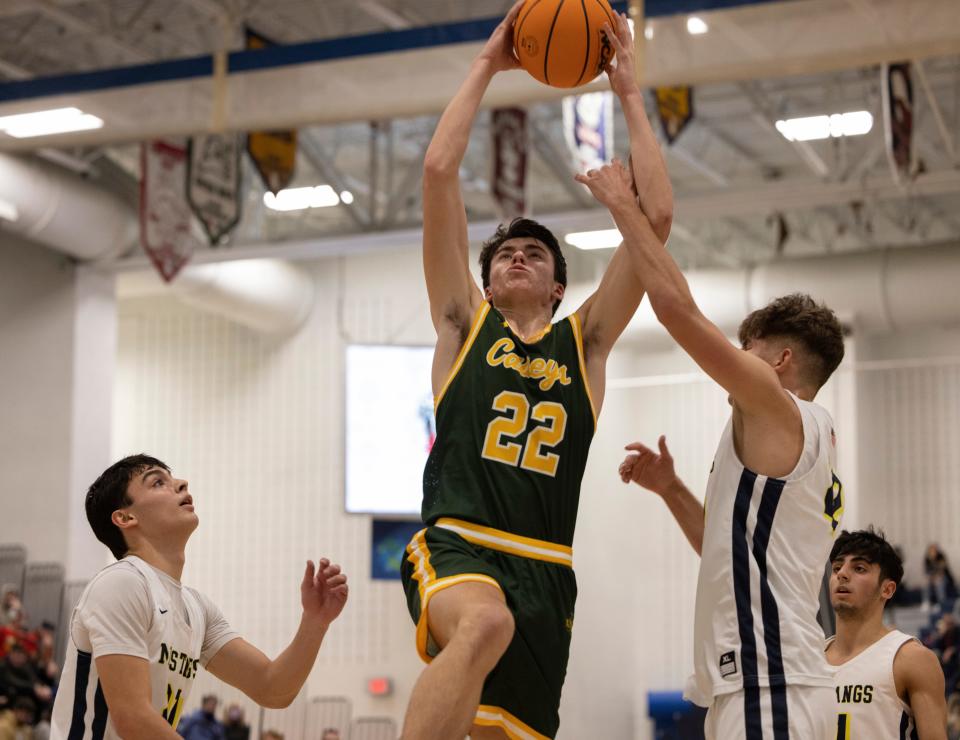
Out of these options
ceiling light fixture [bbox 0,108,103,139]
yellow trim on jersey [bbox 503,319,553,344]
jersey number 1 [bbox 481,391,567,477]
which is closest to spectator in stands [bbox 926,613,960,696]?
ceiling light fixture [bbox 0,108,103,139]

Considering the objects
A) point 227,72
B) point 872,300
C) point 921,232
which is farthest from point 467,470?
point 921,232

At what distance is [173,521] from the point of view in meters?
4.83

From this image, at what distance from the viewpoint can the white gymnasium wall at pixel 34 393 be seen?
19.2m

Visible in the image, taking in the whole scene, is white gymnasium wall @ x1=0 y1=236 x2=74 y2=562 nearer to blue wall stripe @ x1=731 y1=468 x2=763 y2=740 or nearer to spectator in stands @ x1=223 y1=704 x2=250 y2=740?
spectator in stands @ x1=223 y1=704 x2=250 y2=740

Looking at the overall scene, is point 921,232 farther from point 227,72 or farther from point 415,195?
point 227,72

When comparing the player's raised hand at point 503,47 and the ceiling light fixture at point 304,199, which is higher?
the ceiling light fixture at point 304,199

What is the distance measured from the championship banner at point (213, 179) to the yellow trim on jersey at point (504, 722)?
1064 centimetres

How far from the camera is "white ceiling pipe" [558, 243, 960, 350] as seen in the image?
18891 millimetres

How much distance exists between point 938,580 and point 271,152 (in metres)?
12.1

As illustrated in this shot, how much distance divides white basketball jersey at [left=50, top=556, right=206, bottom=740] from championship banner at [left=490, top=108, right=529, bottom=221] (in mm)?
10255

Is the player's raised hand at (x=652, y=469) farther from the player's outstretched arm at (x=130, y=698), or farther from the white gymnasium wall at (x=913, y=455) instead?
the white gymnasium wall at (x=913, y=455)

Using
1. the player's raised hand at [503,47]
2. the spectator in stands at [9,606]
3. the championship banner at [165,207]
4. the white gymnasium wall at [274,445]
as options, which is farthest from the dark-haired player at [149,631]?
the white gymnasium wall at [274,445]

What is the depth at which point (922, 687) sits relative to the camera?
5.00 m

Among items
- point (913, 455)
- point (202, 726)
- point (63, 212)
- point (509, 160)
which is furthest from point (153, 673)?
point (913, 455)
